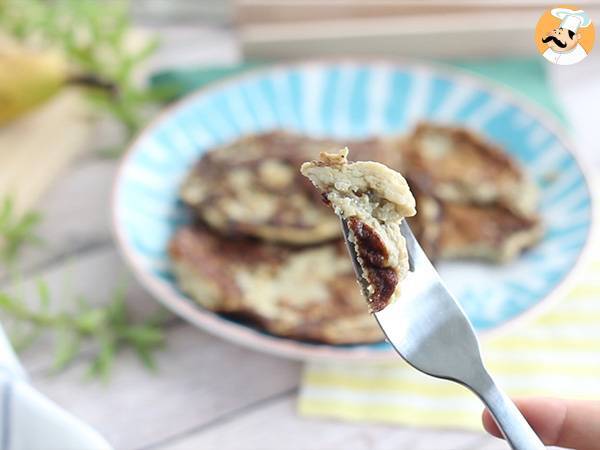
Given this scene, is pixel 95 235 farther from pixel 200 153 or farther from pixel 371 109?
pixel 371 109

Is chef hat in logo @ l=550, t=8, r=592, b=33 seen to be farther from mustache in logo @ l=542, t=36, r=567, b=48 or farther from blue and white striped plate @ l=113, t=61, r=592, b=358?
blue and white striped plate @ l=113, t=61, r=592, b=358

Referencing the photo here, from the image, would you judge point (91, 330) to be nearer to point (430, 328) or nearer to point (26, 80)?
point (26, 80)

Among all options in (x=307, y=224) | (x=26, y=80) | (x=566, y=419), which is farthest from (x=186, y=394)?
(x=26, y=80)

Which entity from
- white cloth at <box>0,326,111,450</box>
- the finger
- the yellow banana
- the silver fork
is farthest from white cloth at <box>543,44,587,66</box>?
the yellow banana

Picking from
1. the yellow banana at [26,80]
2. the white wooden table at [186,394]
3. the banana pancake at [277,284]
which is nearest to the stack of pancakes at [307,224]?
the banana pancake at [277,284]

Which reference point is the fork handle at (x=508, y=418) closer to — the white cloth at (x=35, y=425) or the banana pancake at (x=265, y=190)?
the white cloth at (x=35, y=425)

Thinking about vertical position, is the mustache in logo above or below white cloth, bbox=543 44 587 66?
above
